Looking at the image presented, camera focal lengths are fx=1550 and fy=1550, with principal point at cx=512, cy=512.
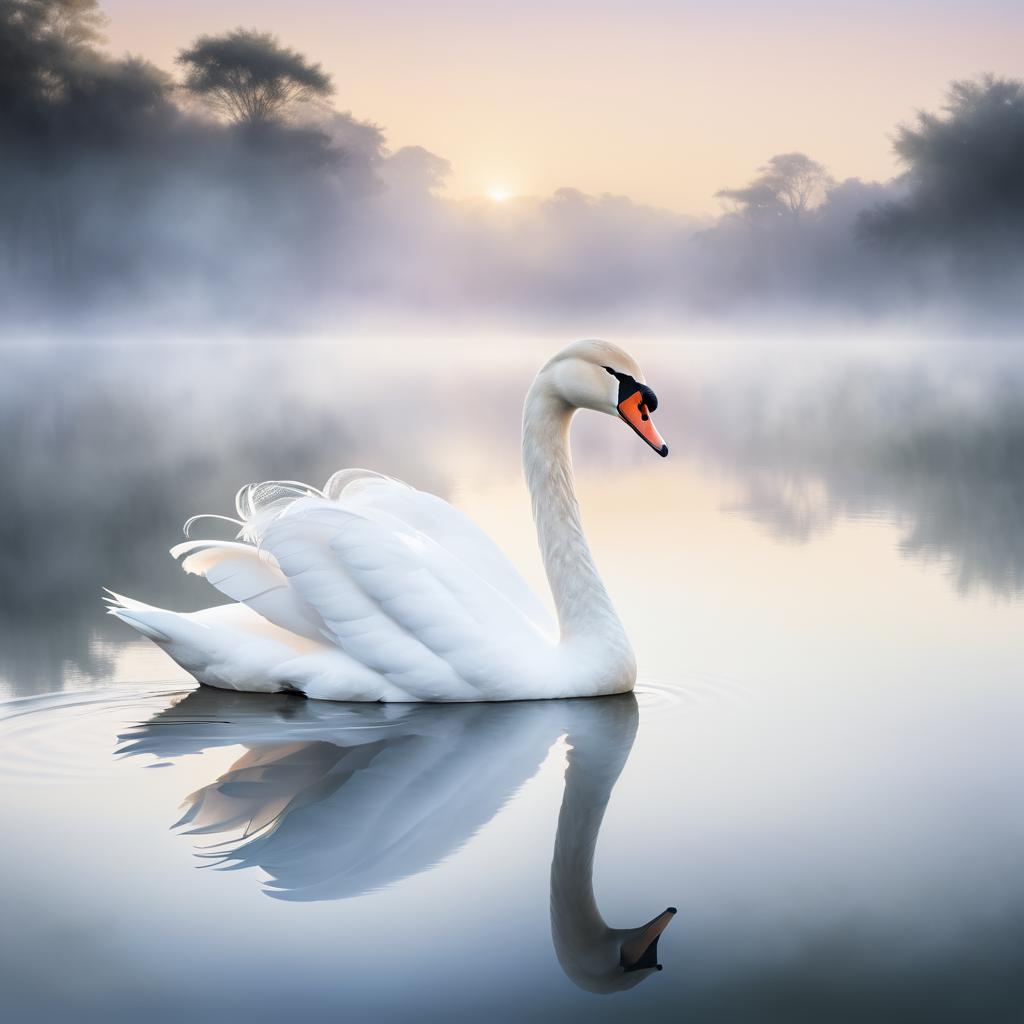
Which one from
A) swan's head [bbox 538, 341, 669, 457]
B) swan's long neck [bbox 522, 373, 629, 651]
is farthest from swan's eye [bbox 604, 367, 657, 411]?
swan's long neck [bbox 522, 373, 629, 651]

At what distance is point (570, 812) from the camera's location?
493 cm

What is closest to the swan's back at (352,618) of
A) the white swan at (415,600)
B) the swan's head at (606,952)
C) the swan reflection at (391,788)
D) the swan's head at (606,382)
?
the white swan at (415,600)

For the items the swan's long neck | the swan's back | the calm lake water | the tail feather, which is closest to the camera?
the calm lake water

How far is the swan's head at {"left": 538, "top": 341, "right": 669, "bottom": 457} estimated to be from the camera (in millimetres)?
6406

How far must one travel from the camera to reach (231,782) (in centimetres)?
519

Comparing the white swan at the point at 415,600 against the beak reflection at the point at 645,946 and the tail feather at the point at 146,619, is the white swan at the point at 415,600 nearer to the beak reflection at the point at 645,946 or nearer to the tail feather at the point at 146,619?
the tail feather at the point at 146,619

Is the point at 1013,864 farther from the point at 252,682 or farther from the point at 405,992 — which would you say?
the point at 252,682

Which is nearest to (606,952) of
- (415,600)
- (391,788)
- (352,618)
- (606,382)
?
(391,788)

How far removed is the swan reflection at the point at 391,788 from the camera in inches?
164

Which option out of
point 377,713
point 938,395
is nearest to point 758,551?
point 377,713

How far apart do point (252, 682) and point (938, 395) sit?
25.4m

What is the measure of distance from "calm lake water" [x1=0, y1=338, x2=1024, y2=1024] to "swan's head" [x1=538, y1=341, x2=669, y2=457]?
117 centimetres

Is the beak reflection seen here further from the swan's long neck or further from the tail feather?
the tail feather

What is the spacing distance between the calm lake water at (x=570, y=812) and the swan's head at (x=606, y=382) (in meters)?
1.17
